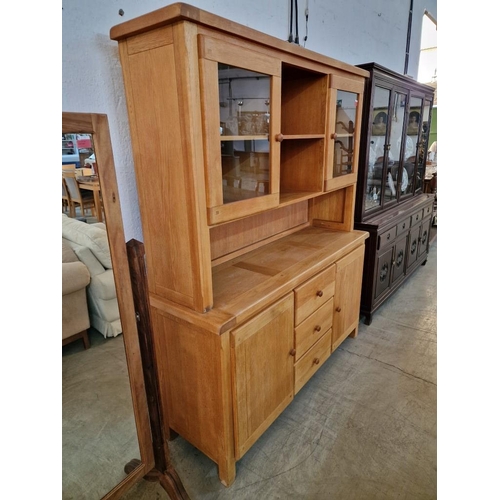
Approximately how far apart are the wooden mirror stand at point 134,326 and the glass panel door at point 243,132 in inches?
15.5

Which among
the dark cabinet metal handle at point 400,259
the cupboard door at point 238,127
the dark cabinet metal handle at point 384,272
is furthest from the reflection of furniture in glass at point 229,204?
the dark cabinet metal handle at point 400,259

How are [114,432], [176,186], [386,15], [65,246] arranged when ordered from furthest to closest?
[386,15] → [114,432] → [176,186] → [65,246]

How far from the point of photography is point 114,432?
1.39 metres

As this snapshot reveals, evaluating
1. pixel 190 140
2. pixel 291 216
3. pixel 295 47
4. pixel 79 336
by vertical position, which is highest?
pixel 295 47

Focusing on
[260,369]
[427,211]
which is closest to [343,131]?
[260,369]

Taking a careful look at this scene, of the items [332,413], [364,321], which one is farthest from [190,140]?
[364,321]

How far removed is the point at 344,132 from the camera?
2043 mm

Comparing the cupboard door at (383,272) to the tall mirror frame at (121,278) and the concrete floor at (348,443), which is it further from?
the tall mirror frame at (121,278)

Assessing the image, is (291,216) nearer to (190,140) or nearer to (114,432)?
(190,140)

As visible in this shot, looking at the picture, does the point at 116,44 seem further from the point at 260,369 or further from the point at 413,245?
the point at 413,245

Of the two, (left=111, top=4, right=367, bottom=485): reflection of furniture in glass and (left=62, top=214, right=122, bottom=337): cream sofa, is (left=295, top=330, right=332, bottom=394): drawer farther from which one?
(left=62, top=214, right=122, bottom=337): cream sofa

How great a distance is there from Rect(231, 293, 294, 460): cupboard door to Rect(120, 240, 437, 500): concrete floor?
0.56 feet

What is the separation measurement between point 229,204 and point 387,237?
1.85 meters

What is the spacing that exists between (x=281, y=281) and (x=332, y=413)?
88cm
